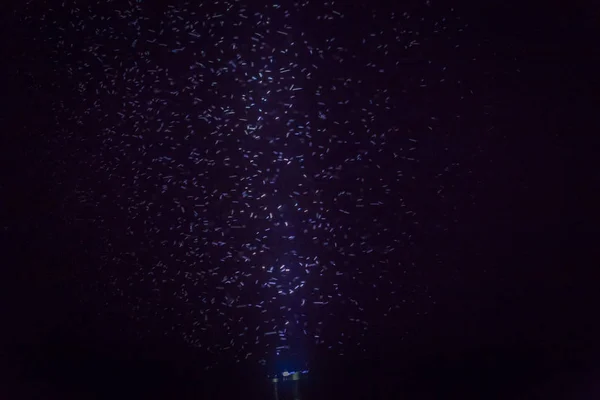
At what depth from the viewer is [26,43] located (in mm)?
411

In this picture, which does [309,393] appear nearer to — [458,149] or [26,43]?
[458,149]

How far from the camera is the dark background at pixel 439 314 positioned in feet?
1.37

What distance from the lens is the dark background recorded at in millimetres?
418

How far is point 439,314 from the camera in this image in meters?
0.43

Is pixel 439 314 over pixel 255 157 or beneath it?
beneath

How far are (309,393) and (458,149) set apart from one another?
24 cm

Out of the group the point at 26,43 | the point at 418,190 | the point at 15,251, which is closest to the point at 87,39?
the point at 26,43

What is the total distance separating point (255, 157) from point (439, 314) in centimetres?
20

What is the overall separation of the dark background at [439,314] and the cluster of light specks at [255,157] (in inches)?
1.0

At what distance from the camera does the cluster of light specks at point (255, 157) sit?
398mm

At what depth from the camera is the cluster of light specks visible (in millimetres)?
398

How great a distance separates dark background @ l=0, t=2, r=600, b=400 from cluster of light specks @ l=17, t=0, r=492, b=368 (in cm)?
2

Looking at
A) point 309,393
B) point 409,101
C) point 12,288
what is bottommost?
point 309,393

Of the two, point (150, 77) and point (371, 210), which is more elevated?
point (150, 77)
